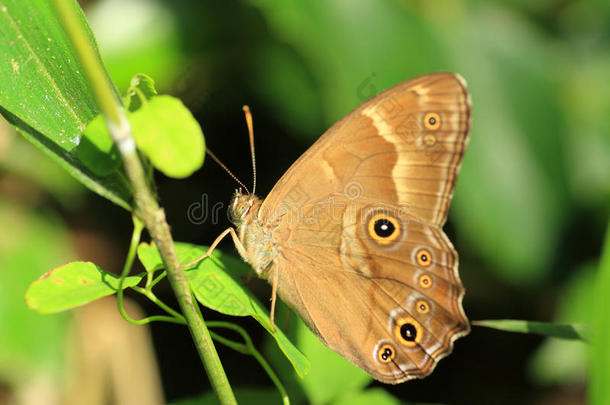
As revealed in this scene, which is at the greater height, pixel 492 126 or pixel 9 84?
pixel 9 84

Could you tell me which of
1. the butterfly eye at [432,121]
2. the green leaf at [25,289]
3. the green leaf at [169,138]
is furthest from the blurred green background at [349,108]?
the green leaf at [169,138]

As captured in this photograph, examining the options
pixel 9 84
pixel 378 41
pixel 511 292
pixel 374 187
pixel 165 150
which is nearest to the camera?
pixel 165 150

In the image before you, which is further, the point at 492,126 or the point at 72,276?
the point at 492,126

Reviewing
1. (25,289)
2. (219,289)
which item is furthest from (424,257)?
(25,289)

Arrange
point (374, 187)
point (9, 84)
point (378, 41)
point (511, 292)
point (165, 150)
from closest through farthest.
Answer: point (165, 150), point (9, 84), point (374, 187), point (378, 41), point (511, 292)

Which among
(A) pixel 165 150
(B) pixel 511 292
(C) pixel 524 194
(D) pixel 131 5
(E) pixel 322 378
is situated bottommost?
(B) pixel 511 292

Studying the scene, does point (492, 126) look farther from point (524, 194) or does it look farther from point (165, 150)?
point (165, 150)

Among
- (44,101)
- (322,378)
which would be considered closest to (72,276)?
(44,101)

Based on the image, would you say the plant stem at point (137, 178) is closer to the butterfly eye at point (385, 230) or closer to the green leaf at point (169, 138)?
the green leaf at point (169, 138)
